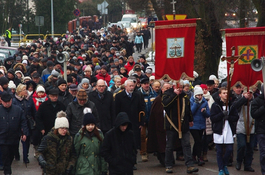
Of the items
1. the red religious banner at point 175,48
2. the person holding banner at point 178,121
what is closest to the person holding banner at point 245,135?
the person holding banner at point 178,121

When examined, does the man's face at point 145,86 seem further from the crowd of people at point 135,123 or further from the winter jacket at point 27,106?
the winter jacket at point 27,106

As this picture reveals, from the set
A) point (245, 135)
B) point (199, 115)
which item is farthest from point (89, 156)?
point (245, 135)

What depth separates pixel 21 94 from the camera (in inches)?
460

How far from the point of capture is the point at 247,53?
35.9 ft

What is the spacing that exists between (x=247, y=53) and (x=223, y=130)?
1713 millimetres

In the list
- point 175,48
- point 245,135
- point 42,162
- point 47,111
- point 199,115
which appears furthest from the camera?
point 199,115

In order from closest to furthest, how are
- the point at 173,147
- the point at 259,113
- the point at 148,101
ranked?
the point at 259,113
the point at 173,147
the point at 148,101

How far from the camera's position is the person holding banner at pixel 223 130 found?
10.3 m

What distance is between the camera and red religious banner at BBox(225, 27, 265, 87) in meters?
10.9

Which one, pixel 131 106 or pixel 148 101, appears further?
pixel 148 101

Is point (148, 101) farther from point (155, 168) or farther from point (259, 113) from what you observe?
point (259, 113)

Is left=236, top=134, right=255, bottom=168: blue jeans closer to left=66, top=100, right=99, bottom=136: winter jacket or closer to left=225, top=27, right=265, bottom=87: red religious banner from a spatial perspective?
left=225, top=27, right=265, bottom=87: red religious banner

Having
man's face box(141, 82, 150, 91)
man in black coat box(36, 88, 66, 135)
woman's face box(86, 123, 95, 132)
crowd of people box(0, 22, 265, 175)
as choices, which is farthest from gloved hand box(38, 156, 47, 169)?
man's face box(141, 82, 150, 91)

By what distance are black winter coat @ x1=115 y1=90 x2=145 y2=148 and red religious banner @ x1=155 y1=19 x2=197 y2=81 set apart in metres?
0.65
